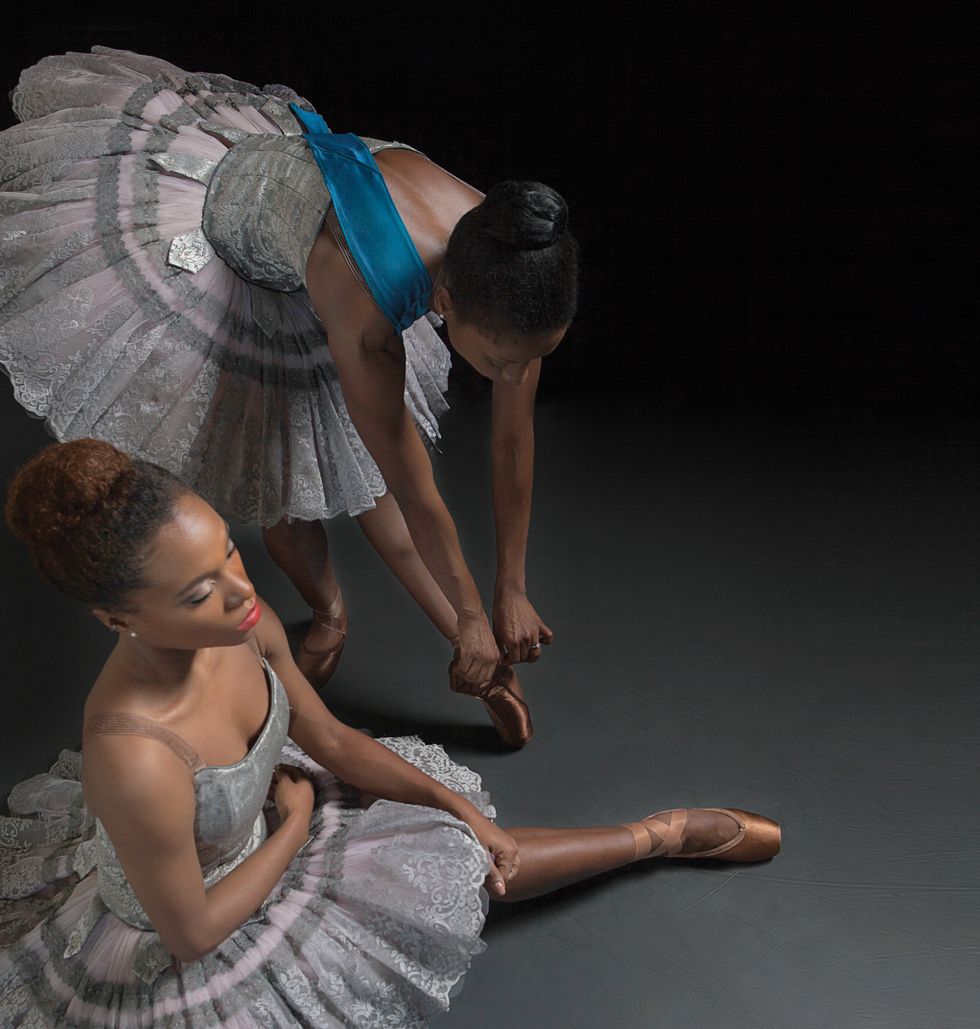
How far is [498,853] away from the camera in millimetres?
1770

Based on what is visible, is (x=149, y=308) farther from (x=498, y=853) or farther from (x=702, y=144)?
(x=702, y=144)

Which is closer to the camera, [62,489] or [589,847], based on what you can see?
[62,489]

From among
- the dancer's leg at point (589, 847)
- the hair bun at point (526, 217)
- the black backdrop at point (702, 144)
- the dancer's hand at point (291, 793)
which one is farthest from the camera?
the black backdrop at point (702, 144)

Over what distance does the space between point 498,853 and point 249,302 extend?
889mm

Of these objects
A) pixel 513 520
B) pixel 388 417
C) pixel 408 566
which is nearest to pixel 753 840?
pixel 513 520

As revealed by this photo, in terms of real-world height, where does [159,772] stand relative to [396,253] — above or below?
below

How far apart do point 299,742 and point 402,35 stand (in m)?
2.10

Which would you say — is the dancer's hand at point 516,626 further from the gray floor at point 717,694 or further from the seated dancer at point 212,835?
the gray floor at point 717,694

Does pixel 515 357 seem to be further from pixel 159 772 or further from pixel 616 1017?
pixel 616 1017

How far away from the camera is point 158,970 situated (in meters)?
1.56

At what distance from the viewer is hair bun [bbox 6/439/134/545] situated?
50.9 inches

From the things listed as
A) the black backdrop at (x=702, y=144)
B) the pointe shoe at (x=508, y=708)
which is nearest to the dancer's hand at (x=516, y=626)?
the pointe shoe at (x=508, y=708)

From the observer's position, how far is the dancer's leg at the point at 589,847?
6.18 feet

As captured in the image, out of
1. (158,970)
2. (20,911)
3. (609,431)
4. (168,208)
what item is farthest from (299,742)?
(609,431)
